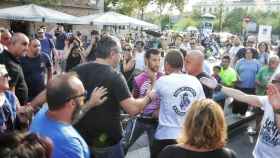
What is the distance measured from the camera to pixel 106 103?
3842 mm

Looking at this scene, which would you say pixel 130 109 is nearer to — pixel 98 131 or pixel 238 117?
pixel 98 131

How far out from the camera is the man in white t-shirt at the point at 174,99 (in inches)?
163

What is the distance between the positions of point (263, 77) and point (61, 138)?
677 cm

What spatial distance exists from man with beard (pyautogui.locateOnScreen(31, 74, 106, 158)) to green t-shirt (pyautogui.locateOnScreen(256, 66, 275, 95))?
646cm

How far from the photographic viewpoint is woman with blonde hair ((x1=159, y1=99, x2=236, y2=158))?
280cm

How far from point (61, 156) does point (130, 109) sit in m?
1.35

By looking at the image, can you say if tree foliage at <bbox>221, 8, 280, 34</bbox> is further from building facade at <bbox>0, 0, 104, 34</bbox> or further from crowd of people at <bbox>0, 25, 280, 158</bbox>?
crowd of people at <bbox>0, 25, 280, 158</bbox>

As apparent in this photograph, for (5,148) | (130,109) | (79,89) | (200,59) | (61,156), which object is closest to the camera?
(5,148)

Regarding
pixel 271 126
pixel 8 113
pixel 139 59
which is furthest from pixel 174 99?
pixel 139 59

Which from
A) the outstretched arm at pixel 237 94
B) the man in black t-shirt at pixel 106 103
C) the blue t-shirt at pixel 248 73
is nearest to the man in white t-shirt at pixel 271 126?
the outstretched arm at pixel 237 94

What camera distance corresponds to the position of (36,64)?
650 cm

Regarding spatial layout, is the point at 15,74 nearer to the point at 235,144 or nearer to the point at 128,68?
the point at 128,68

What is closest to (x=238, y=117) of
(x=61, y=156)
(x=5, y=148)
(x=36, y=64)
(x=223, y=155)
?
(x=36, y=64)

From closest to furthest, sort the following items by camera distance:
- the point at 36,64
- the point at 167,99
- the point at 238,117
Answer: the point at 167,99 → the point at 36,64 → the point at 238,117
